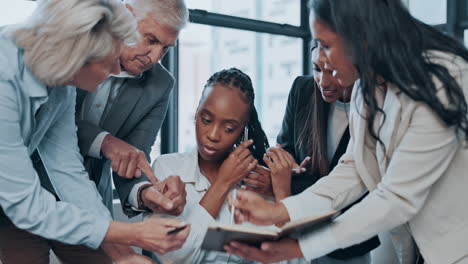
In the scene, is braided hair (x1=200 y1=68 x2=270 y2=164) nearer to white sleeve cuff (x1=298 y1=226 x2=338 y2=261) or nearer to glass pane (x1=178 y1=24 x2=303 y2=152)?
white sleeve cuff (x1=298 y1=226 x2=338 y2=261)

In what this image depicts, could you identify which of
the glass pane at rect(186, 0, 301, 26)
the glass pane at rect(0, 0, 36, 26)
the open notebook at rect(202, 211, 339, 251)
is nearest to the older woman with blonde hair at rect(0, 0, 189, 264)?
the open notebook at rect(202, 211, 339, 251)

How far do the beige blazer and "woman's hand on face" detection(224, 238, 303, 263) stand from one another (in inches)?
1.5

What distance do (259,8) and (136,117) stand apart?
1936 millimetres

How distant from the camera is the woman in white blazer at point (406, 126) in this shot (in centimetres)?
113

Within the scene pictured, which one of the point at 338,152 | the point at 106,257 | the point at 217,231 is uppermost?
the point at 217,231

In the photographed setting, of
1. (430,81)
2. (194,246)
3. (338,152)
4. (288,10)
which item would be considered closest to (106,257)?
(194,246)

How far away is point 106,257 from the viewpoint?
5.54 ft

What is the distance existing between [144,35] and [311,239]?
2.70 ft

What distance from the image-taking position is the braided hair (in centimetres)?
181

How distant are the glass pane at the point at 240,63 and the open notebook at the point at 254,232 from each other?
1.59 metres

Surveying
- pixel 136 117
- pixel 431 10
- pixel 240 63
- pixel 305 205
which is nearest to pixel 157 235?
pixel 305 205

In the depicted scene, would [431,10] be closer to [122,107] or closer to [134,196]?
[122,107]

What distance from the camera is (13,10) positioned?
244cm

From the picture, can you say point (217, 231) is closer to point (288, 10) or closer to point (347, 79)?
point (347, 79)
